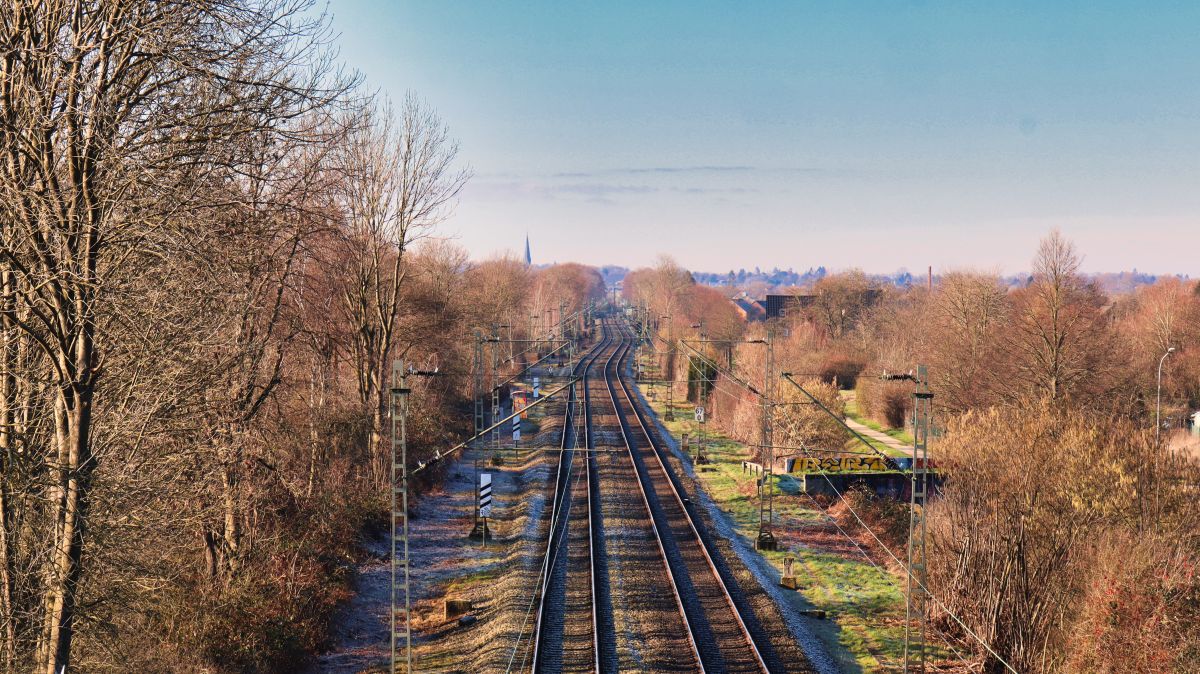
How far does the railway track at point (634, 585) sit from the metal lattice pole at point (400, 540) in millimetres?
2930

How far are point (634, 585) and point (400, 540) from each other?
772cm

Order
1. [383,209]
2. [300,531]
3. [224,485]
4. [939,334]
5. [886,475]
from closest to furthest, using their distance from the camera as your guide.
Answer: [224,485]
[300,531]
[383,209]
[886,475]
[939,334]

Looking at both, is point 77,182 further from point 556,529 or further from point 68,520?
point 556,529

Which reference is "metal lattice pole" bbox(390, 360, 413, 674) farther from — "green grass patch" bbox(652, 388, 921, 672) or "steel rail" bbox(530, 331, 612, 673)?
"green grass patch" bbox(652, 388, 921, 672)

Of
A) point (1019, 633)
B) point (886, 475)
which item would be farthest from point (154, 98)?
point (886, 475)

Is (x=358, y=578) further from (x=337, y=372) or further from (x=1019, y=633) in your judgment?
(x=1019, y=633)

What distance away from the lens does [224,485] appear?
52.6 ft

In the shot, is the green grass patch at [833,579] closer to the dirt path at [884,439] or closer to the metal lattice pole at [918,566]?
the metal lattice pole at [918,566]

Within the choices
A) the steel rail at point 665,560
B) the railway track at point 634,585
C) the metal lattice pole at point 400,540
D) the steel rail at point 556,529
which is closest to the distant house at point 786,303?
the steel rail at point 665,560

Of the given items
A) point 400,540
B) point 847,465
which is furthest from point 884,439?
point 400,540

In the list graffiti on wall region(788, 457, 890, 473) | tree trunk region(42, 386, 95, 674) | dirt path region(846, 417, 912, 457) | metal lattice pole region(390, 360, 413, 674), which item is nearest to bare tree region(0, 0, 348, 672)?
tree trunk region(42, 386, 95, 674)

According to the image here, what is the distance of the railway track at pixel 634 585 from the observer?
53.8ft

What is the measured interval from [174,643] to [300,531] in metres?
6.69

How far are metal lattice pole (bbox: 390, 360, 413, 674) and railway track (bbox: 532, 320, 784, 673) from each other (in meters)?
2.93
